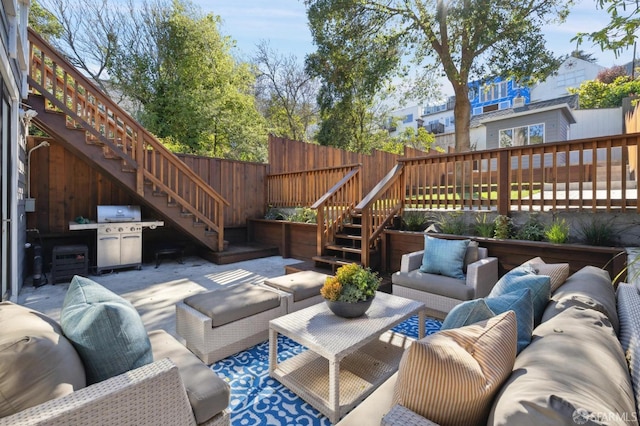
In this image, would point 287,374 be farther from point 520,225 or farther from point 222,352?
point 520,225

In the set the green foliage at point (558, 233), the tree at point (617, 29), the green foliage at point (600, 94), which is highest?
the green foliage at point (600, 94)

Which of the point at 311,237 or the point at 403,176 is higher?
the point at 403,176

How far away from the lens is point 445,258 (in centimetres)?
362

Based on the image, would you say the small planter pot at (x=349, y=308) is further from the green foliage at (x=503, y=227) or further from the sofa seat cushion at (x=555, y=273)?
the green foliage at (x=503, y=227)

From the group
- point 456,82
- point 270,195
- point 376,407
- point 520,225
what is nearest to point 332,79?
point 456,82

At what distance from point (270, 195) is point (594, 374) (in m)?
7.71

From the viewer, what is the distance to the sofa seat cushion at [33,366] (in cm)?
100

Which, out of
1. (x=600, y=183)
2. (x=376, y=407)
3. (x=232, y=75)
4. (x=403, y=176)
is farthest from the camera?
(x=232, y=75)

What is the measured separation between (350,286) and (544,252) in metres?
2.83

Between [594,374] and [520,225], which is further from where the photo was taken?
[520,225]

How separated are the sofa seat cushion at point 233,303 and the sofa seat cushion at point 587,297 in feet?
6.85

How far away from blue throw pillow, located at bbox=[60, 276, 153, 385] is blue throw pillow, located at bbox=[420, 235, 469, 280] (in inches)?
121

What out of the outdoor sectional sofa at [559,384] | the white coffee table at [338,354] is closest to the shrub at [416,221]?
the white coffee table at [338,354]

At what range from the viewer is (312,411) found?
2.02m
